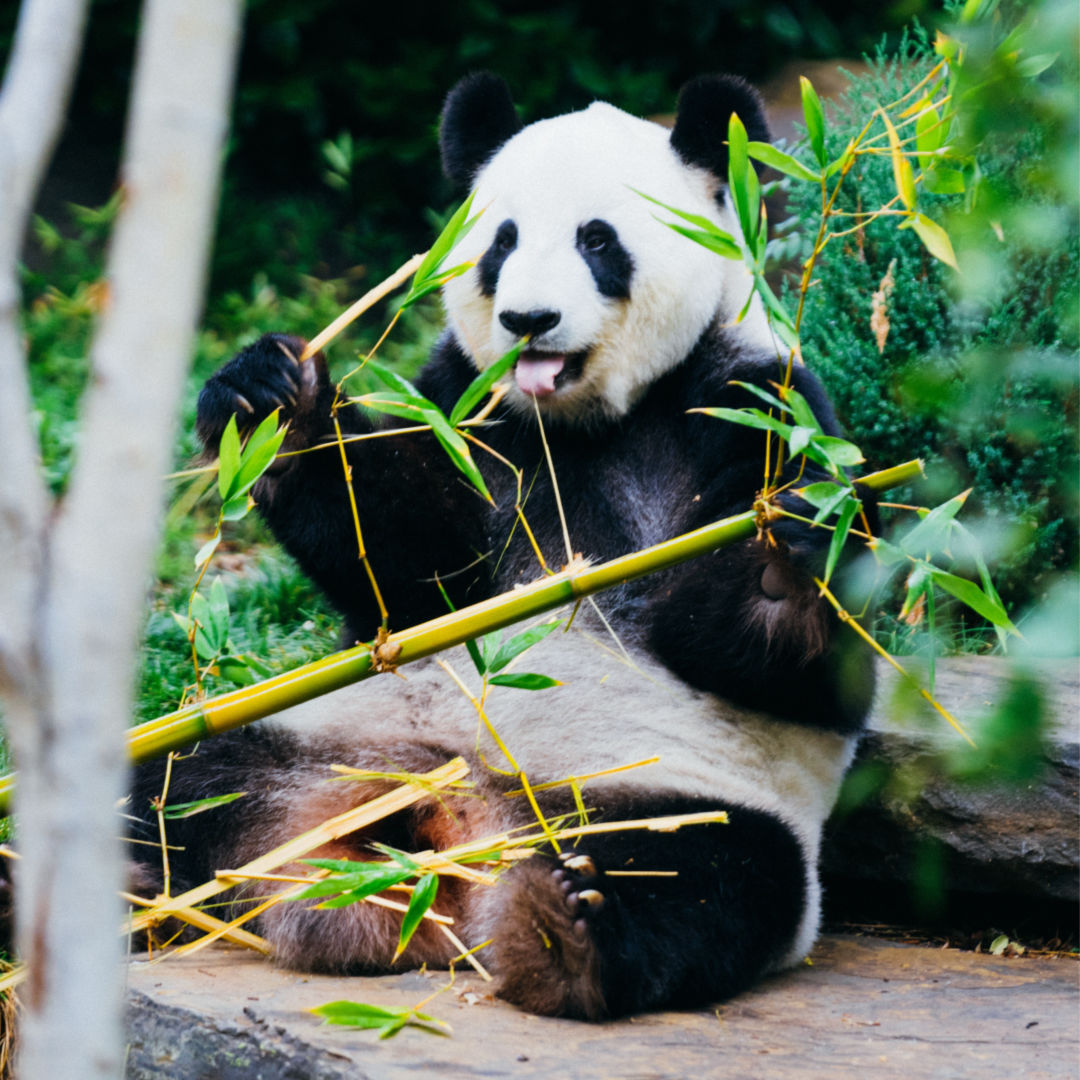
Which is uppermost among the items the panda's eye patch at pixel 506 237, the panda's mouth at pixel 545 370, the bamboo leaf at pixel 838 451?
the panda's eye patch at pixel 506 237

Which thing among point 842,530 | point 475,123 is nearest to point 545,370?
point 475,123

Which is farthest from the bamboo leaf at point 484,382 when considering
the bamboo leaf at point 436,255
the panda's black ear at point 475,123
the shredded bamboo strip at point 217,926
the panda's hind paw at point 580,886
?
the panda's black ear at point 475,123

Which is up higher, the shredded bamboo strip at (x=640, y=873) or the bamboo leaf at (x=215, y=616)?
the bamboo leaf at (x=215, y=616)

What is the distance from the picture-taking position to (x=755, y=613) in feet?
7.59

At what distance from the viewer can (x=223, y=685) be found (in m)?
3.29

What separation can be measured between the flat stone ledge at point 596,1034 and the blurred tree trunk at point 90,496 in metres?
1.03

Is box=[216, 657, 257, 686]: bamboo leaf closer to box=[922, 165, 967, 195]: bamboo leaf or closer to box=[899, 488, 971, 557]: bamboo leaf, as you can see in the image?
box=[899, 488, 971, 557]: bamboo leaf

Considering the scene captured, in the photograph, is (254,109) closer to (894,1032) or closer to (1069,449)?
(1069,449)

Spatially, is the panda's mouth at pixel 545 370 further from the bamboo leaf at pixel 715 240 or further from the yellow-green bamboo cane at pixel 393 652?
the bamboo leaf at pixel 715 240

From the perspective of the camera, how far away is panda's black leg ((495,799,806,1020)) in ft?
6.44

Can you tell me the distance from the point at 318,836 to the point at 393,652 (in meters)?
0.52

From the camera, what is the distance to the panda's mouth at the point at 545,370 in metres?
2.51

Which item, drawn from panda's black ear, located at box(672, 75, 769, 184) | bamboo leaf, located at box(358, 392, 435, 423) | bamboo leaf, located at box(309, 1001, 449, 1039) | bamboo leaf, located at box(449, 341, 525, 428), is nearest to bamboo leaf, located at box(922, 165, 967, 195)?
bamboo leaf, located at box(449, 341, 525, 428)

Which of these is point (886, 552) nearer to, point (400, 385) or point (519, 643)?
point (519, 643)
